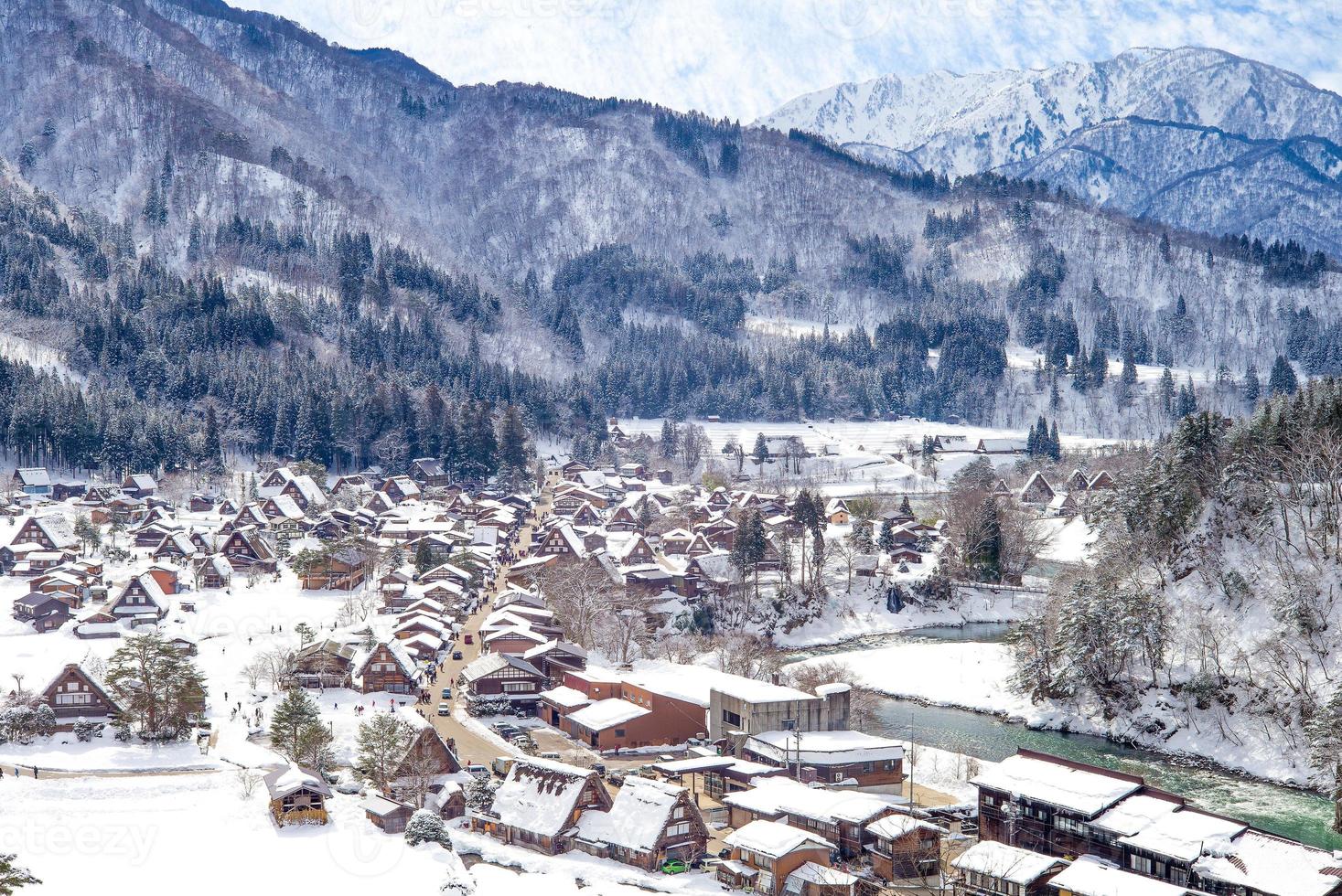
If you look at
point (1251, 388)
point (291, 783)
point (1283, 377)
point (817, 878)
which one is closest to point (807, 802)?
point (817, 878)

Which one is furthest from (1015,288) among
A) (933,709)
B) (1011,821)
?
(1011,821)

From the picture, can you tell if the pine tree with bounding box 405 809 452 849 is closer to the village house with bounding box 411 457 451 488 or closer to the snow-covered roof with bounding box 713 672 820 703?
the snow-covered roof with bounding box 713 672 820 703

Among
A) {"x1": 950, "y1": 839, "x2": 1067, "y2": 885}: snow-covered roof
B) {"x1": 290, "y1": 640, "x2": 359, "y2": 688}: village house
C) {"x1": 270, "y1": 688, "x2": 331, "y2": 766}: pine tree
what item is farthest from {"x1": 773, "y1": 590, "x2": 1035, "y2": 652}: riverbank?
{"x1": 950, "y1": 839, "x2": 1067, "y2": 885}: snow-covered roof

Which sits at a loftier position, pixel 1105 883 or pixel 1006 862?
pixel 1105 883

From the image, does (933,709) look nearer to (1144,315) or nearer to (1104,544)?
(1104,544)

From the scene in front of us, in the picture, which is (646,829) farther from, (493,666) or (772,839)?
(493,666)
